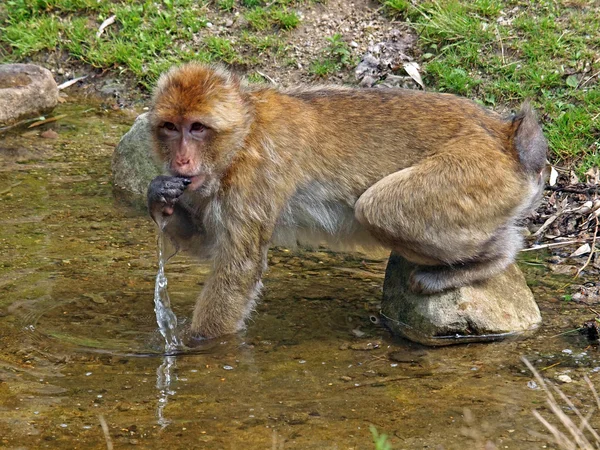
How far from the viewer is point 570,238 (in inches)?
284

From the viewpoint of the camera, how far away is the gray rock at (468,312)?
581cm

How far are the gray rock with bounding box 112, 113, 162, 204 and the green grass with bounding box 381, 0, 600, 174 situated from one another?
2.59 metres

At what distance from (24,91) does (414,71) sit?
3.59 metres

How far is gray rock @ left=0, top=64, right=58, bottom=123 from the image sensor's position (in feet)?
30.3

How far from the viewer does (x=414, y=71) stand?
29.1 feet

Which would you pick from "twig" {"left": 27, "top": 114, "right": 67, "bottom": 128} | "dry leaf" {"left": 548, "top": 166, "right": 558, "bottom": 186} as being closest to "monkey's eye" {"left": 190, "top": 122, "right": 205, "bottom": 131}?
"dry leaf" {"left": 548, "top": 166, "right": 558, "bottom": 186}

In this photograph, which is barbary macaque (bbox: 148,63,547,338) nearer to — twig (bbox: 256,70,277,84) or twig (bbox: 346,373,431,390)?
twig (bbox: 346,373,431,390)

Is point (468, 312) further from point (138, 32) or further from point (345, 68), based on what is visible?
point (138, 32)

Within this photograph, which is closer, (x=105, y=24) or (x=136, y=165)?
(x=136, y=165)

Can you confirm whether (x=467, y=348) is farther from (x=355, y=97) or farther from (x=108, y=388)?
(x=108, y=388)

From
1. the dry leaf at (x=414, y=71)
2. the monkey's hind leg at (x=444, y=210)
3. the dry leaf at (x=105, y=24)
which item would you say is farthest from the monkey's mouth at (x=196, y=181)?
the dry leaf at (x=105, y=24)

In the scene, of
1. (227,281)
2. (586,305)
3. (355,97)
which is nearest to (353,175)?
(355,97)

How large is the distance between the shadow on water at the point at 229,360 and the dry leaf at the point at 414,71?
227 centimetres

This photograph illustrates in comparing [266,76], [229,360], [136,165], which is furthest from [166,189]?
[266,76]
